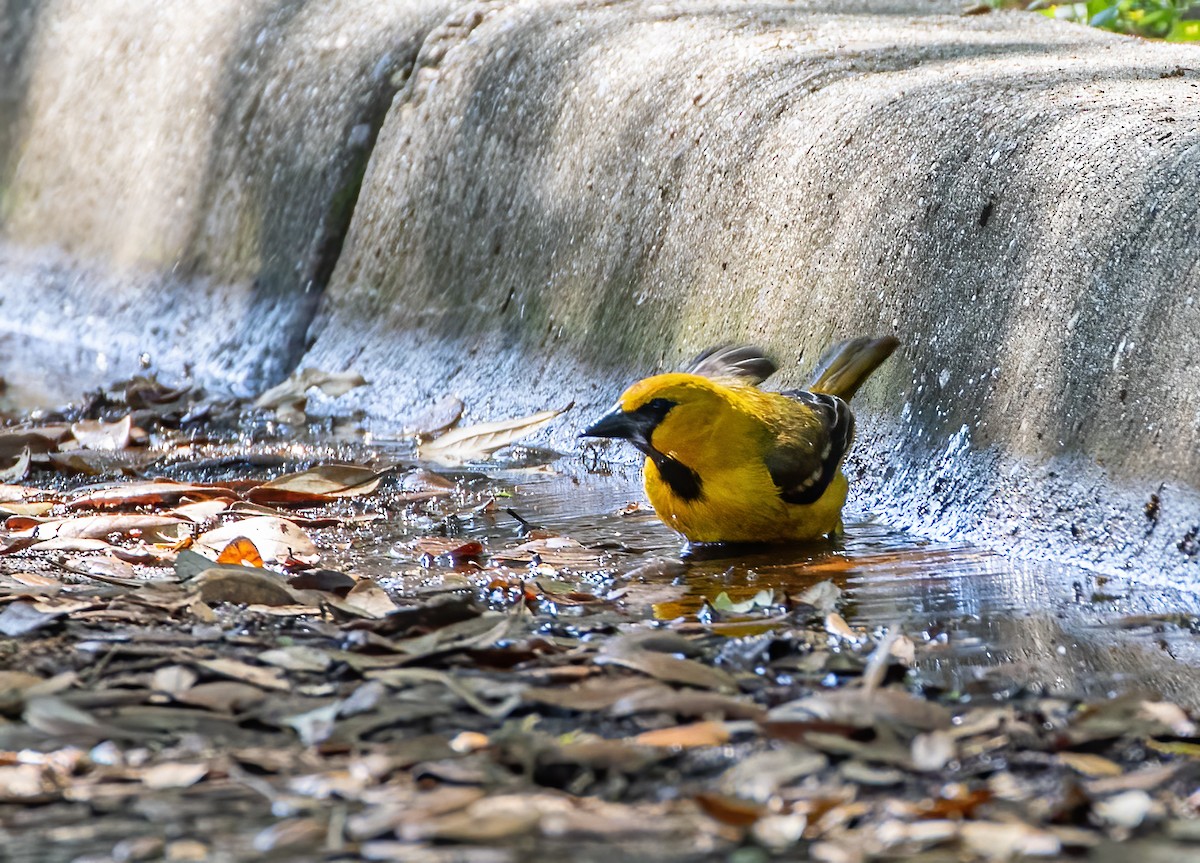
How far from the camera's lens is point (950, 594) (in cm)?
336

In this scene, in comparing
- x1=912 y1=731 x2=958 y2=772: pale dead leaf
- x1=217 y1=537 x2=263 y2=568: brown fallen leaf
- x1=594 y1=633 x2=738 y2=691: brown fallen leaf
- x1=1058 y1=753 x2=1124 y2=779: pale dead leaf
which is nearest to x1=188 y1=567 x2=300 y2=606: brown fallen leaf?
x1=217 y1=537 x2=263 y2=568: brown fallen leaf

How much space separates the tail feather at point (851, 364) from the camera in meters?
4.33

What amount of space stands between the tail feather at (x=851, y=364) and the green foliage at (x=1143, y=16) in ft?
11.3

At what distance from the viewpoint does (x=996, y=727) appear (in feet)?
7.56

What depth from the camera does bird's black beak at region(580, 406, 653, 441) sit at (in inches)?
156

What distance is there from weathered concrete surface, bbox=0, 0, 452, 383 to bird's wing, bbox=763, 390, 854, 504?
3.36 metres

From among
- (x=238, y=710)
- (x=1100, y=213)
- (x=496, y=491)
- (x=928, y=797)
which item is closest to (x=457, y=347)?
(x=496, y=491)

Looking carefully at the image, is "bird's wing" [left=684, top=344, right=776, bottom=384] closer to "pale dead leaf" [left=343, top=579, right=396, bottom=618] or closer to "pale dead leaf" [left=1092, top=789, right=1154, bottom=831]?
"pale dead leaf" [left=343, top=579, right=396, bottom=618]

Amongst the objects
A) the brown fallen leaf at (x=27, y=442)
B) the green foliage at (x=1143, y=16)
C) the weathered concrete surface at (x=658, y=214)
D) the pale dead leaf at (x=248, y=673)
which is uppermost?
the green foliage at (x=1143, y=16)

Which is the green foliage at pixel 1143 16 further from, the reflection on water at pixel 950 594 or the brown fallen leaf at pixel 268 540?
the brown fallen leaf at pixel 268 540

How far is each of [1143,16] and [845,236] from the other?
4.11 metres

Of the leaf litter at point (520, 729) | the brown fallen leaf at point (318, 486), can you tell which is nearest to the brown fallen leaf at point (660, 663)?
the leaf litter at point (520, 729)

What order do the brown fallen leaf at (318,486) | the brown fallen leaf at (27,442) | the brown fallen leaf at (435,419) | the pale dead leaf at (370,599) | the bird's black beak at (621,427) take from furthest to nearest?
the brown fallen leaf at (435,419)
the brown fallen leaf at (27,442)
the brown fallen leaf at (318,486)
the bird's black beak at (621,427)
the pale dead leaf at (370,599)

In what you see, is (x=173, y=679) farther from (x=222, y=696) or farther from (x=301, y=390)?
(x=301, y=390)
